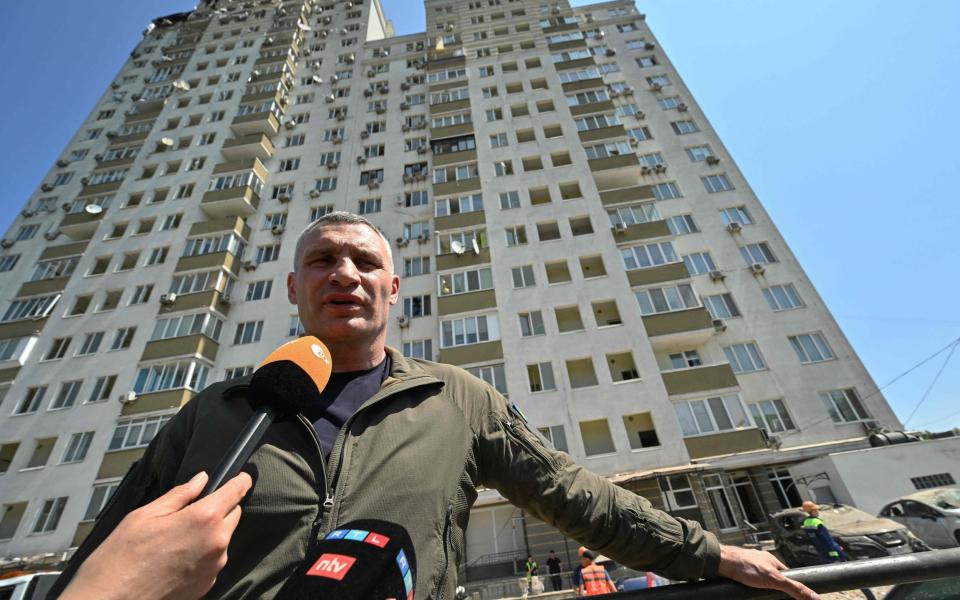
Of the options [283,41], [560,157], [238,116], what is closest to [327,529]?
[560,157]

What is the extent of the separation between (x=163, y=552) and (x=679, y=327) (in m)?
22.4

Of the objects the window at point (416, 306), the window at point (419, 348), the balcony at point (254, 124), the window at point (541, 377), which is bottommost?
the window at point (541, 377)

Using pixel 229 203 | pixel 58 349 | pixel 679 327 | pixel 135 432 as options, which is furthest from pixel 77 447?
pixel 679 327

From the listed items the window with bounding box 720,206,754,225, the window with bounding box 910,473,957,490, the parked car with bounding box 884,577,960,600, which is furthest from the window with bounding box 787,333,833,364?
the parked car with bounding box 884,577,960,600

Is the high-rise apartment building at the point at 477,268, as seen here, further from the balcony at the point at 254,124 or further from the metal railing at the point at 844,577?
the metal railing at the point at 844,577

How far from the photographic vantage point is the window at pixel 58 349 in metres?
22.3

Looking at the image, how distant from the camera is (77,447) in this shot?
19.4 meters

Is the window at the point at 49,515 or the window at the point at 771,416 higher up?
the window at the point at 771,416

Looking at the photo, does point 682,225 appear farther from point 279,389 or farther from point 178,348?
point 178,348

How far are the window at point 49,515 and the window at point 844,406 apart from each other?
35.4 metres

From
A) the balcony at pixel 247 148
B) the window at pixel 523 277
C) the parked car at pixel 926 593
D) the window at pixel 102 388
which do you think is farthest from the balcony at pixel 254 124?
the parked car at pixel 926 593

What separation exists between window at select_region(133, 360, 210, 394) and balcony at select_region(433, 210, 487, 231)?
1551 centimetres

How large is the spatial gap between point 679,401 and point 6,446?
32.7 metres

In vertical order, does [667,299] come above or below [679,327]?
above
